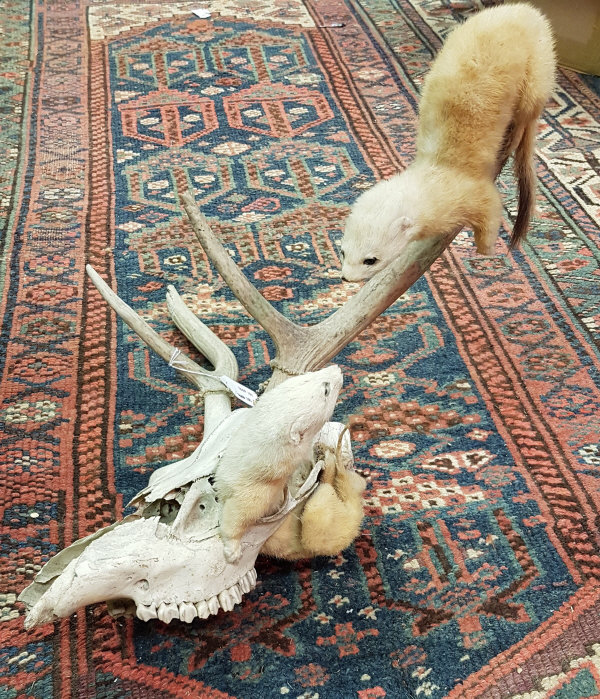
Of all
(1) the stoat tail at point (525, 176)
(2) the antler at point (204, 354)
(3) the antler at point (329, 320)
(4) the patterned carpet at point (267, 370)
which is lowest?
(4) the patterned carpet at point (267, 370)

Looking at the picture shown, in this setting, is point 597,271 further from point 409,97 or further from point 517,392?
point 409,97

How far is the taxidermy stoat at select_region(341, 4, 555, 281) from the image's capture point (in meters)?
1.76

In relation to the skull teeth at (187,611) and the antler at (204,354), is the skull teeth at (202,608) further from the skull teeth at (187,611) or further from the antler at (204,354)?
the antler at (204,354)

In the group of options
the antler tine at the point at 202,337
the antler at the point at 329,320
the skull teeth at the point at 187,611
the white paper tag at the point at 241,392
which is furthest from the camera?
the antler tine at the point at 202,337

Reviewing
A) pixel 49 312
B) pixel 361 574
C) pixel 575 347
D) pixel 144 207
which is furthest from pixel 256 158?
pixel 361 574

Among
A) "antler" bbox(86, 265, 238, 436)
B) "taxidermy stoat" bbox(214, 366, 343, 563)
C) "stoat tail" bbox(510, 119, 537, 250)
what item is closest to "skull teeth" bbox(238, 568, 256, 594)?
"taxidermy stoat" bbox(214, 366, 343, 563)

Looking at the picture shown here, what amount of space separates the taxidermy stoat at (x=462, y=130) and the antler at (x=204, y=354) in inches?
24.7

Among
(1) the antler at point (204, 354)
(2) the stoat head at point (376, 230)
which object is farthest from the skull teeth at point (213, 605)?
(2) the stoat head at point (376, 230)

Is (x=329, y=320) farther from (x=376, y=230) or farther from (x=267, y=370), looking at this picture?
(x=267, y=370)

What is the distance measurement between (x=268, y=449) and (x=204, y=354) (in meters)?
1.11

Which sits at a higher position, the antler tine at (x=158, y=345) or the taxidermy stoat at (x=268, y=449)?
the taxidermy stoat at (x=268, y=449)

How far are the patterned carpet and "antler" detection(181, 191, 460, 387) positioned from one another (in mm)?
463

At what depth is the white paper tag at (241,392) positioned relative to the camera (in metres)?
2.22

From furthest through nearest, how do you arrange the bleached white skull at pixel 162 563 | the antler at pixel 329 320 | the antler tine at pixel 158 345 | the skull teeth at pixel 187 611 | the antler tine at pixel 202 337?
the antler tine at pixel 202 337 → the antler tine at pixel 158 345 → the antler at pixel 329 320 → the skull teeth at pixel 187 611 → the bleached white skull at pixel 162 563
